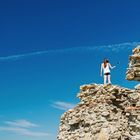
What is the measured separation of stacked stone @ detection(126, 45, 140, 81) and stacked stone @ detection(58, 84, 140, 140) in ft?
6.45

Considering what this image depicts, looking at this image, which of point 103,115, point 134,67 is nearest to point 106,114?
point 103,115

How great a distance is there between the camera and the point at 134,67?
42562mm

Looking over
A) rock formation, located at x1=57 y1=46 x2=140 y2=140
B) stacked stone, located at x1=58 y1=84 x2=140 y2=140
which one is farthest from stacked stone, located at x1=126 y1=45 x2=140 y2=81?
stacked stone, located at x1=58 y1=84 x2=140 y2=140

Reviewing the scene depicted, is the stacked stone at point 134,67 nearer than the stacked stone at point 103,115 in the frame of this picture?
No

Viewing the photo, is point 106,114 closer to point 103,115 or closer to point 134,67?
point 103,115

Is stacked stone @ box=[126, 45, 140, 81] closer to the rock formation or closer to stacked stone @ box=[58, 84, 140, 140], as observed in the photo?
the rock formation

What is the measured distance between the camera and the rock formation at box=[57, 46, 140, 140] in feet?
127

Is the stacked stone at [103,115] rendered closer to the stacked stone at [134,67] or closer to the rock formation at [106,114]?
the rock formation at [106,114]

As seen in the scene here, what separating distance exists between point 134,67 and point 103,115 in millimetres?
6798

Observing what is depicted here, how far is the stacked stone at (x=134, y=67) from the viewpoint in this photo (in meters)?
42.3

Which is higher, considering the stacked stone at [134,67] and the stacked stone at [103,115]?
the stacked stone at [134,67]

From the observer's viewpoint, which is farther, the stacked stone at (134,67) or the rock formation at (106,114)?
the stacked stone at (134,67)

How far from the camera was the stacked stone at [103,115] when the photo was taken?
38.8 meters

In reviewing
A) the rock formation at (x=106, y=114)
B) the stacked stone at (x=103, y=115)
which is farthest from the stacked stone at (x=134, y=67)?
the stacked stone at (x=103, y=115)
